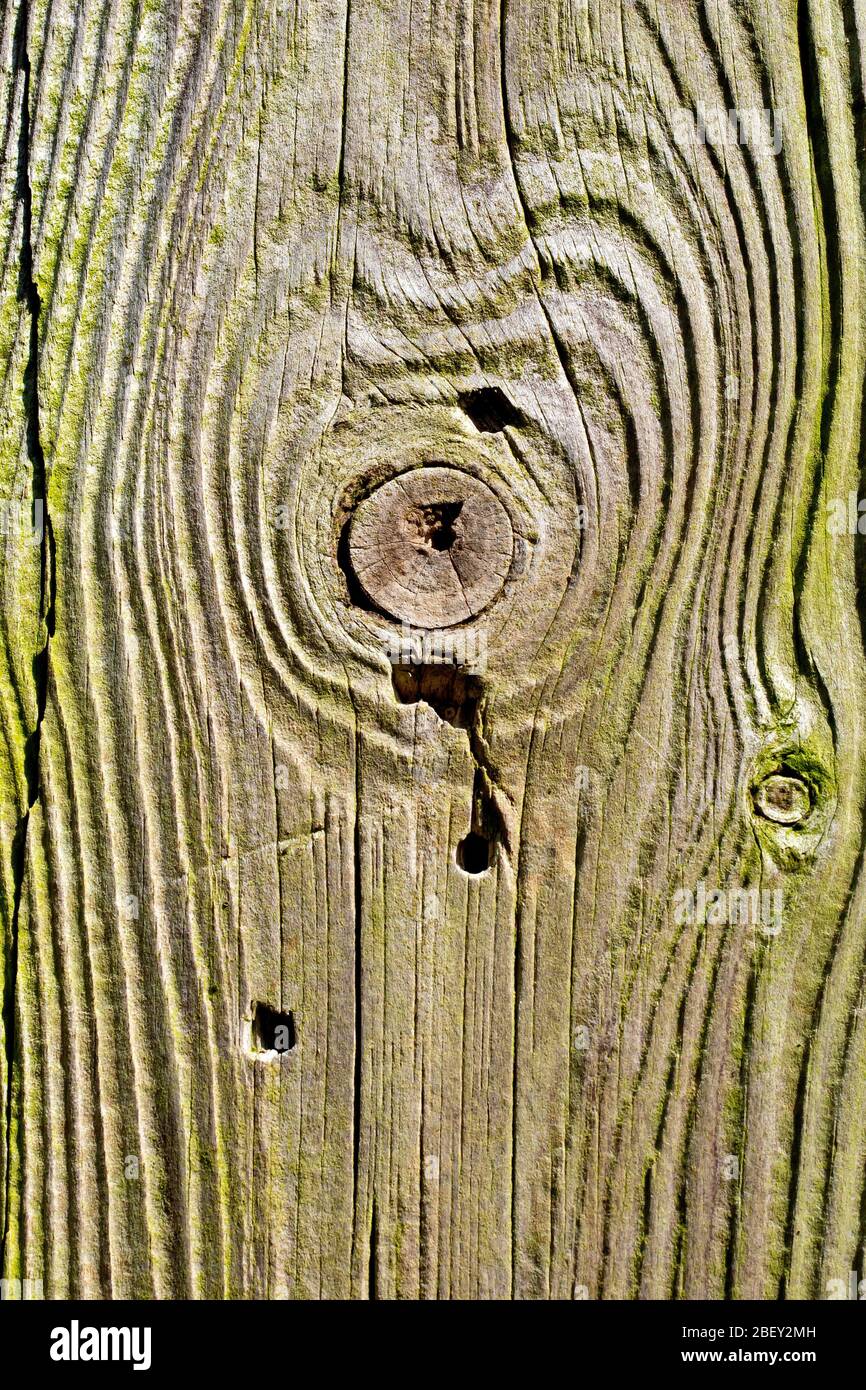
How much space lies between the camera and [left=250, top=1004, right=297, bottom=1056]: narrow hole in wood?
4.33ft

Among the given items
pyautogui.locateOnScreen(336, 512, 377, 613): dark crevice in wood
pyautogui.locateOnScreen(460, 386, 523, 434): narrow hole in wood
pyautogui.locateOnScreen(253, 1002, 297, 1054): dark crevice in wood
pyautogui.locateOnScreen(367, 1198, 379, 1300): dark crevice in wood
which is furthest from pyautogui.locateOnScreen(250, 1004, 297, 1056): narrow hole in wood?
pyautogui.locateOnScreen(460, 386, 523, 434): narrow hole in wood

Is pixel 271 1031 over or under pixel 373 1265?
over

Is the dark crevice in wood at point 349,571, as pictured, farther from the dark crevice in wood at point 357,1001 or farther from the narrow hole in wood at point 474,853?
the narrow hole in wood at point 474,853

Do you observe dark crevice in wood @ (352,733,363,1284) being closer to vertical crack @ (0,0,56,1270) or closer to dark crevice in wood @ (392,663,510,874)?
dark crevice in wood @ (392,663,510,874)

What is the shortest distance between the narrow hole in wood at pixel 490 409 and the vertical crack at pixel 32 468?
1.79 ft

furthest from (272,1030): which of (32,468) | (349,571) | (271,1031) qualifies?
(32,468)

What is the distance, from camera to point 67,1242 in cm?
136

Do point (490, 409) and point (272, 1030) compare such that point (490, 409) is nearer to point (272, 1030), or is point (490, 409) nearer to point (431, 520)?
point (431, 520)

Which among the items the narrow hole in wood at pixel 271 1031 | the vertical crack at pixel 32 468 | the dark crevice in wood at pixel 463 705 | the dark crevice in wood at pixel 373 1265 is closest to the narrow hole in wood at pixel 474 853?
the dark crevice in wood at pixel 463 705

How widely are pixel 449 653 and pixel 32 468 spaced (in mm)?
586

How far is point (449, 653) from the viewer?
1277mm

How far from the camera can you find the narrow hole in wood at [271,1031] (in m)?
1.32

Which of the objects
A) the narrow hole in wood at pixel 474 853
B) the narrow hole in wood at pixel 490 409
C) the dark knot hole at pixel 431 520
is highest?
the narrow hole in wood at pixel 490 409

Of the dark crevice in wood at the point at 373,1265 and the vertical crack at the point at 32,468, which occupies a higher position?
the vertical crack at the point at 32,468
